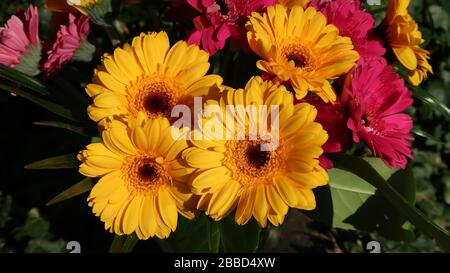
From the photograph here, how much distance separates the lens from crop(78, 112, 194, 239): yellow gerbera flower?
51 centimetres

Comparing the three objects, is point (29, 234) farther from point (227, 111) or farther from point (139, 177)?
point (227, 111)

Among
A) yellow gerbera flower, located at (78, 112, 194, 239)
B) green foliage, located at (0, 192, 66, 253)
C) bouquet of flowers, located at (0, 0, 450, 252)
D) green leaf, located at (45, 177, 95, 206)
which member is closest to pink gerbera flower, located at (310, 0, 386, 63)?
bouquet of flowers, located at (0, 0, 450, 252)

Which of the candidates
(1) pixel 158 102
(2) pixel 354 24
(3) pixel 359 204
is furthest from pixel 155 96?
(3) pixel 359 204

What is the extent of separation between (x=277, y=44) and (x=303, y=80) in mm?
62

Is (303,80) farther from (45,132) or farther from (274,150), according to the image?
(45,132)

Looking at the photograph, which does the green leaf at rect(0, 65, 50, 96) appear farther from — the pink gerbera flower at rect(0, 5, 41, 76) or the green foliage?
the green foliage

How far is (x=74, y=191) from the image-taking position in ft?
1.88

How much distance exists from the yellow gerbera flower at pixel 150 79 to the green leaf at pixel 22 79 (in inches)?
4.4

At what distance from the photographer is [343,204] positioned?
28.3 inches

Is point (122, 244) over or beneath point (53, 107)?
beneath

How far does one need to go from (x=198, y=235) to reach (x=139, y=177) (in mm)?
119

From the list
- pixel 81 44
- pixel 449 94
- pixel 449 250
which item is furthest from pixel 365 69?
pixel 449 94

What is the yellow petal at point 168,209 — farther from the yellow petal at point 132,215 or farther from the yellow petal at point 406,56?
the yellow petal at point 406,56

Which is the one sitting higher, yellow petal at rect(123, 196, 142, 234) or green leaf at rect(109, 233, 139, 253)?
yellow petal at rect(123, 196, 142, 234)
